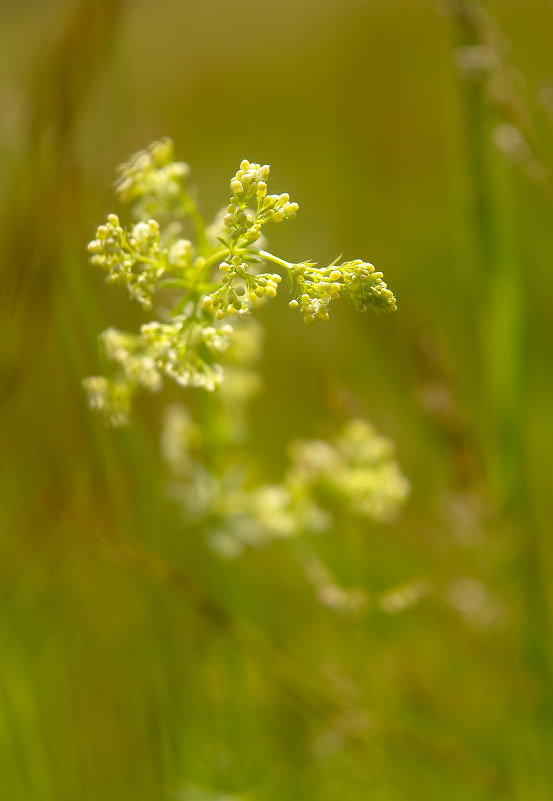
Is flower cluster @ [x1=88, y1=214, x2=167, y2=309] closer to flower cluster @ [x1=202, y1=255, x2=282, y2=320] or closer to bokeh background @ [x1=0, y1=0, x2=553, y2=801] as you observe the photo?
flower cluster @ [x1=202, y1=255, x2=282, y2=320]

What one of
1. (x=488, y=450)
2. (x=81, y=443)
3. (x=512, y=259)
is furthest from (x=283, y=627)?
(x=512, y=259)

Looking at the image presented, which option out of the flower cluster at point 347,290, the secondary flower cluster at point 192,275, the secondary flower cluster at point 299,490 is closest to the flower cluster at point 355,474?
the secondary flower cluster at point 299,490

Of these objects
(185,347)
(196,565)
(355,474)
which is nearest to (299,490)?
(355,474)

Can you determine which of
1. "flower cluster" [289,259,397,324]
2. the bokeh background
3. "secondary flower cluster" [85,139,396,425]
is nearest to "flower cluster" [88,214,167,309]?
"secondary flower cluster" [85,139,396,425]

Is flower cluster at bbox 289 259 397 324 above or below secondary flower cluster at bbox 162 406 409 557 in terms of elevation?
below

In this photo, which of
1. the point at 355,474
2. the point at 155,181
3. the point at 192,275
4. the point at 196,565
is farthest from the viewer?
the point at 196,565

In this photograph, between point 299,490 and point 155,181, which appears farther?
point 299,490

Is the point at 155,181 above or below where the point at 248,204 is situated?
above

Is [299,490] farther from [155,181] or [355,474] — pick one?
[155,181]

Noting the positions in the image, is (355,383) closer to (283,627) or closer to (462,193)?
(283,627)
